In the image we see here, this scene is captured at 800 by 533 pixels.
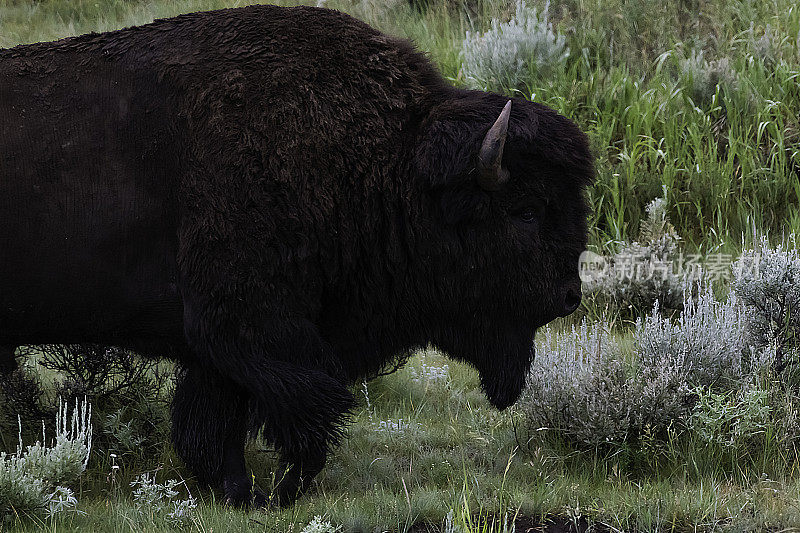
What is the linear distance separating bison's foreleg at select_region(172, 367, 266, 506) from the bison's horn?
137cm

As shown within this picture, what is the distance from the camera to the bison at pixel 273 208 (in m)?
3.59

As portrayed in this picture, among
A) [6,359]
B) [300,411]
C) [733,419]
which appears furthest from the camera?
[733,419]

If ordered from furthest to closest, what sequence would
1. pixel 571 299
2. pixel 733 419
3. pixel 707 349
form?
pixel 707 349 → pixel 733 419 → pixel 571 299

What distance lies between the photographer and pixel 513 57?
837 cm

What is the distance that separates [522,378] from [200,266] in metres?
1.50

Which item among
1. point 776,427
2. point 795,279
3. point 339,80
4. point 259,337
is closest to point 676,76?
point 795,279

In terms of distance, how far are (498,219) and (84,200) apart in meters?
1.60

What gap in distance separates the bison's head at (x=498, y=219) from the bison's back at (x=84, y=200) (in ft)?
3.35

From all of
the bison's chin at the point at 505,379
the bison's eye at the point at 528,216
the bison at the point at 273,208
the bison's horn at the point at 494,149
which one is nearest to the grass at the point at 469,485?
the bison's chin at the point at 505,379

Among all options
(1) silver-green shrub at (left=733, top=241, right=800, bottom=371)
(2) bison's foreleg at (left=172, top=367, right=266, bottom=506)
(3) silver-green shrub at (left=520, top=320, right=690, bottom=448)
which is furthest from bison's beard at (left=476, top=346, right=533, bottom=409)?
(1) silver-green shrub at (left=733, top=241, right=800, bottom=371)

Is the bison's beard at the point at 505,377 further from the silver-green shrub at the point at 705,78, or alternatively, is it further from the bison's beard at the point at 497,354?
the silver-green shrub at the point at 705,78

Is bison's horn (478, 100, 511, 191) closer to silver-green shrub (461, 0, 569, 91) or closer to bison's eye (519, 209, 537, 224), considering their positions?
bison's eye (519, 209, 537, 224)

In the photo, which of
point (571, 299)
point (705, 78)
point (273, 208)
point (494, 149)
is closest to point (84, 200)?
point (273, 208)

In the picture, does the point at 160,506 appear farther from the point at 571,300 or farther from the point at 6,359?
the point at 571,300
